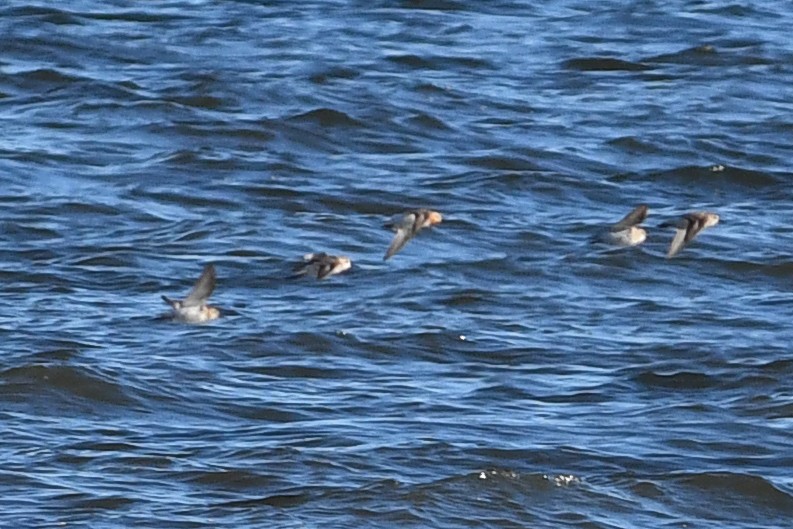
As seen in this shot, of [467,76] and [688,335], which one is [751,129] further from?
[688,335]

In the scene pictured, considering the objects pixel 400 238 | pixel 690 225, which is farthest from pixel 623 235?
pixel 400 238

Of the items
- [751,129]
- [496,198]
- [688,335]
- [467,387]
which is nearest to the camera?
[467,387]

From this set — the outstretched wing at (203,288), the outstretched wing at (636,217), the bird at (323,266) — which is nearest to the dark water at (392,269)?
the bird at (323,266)

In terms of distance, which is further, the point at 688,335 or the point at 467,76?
the point at 467,76

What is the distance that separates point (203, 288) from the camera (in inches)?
351

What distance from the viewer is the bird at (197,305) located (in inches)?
349

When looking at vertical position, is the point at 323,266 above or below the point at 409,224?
below

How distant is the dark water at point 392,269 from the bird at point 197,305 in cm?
21

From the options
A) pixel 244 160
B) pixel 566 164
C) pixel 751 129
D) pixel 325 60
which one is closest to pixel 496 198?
pixel 566 164

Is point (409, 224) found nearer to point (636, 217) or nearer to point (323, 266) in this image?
point (323, 266)

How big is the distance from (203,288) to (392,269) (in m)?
2.28

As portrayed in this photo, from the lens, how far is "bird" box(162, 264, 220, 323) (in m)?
8.86

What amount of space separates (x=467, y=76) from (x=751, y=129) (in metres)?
2.23

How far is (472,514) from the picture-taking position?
791 centimetres
